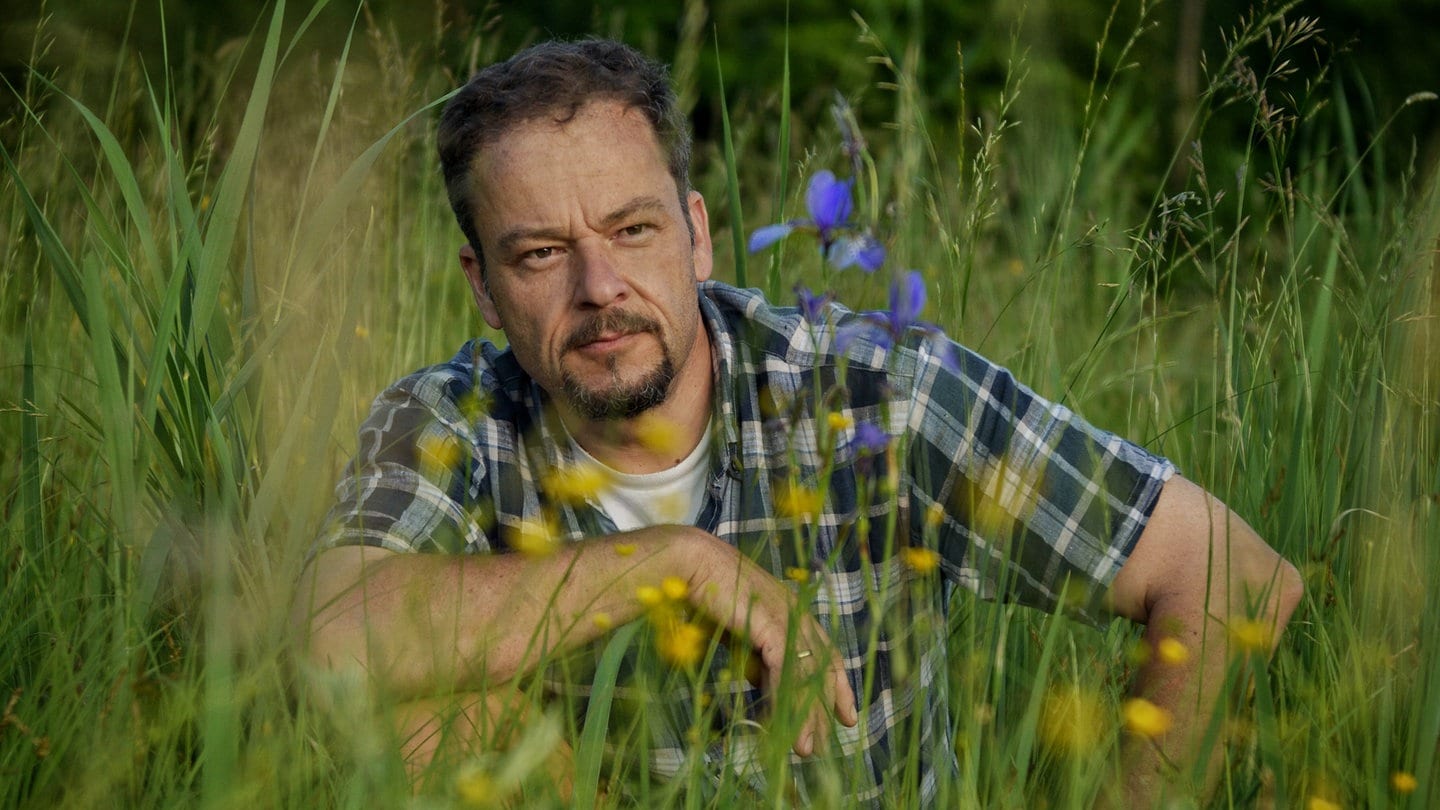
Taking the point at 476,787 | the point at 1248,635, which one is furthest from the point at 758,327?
the point at 476,787

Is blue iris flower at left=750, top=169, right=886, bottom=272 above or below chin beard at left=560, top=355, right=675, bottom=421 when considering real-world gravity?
above

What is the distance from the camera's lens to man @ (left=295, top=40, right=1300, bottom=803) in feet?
5.44

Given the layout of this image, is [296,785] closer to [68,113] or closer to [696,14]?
[696,14]

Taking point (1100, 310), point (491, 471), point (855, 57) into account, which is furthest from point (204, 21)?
point (491, 471)

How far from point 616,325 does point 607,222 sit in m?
0.15

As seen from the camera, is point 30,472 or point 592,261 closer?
point 30,472

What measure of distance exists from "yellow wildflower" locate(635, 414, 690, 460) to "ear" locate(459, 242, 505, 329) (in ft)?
0.98

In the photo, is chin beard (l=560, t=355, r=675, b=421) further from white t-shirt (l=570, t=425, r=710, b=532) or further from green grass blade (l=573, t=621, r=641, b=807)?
green grass blade (l=573, t=621, r=641, b=807)

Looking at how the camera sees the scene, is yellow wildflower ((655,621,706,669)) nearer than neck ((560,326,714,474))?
Yes

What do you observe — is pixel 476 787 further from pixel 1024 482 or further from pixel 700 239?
pixel 700 239

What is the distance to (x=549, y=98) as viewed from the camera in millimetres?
1984

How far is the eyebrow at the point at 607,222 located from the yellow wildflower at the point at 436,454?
1.01 feet

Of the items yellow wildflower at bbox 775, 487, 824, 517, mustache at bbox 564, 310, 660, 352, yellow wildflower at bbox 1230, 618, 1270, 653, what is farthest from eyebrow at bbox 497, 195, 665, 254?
yellow wildflower at bbox 1230, 618, 1270, 653

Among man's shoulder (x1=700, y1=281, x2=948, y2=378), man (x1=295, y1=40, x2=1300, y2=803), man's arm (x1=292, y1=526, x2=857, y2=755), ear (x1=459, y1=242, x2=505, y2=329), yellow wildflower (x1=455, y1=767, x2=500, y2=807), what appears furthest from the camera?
ear (x1=459, y1=242, x2=505, y2=329)
